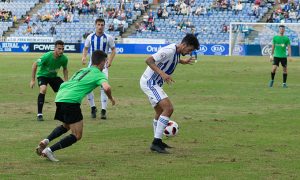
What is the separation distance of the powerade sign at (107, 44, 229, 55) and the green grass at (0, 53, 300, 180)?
117 ft

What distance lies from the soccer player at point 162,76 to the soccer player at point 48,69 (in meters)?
4.39

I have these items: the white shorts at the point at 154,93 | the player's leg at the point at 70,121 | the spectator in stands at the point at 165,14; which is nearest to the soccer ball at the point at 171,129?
the white shorts at the point at 154,93

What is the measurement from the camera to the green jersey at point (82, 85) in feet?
35.4

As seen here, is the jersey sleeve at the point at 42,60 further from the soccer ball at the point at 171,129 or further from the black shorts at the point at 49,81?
the soccer ball at the point at 171,129

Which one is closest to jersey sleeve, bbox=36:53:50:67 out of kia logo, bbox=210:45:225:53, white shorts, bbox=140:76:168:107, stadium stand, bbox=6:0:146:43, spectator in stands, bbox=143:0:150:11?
white shorts, bbox=140:76:168:107

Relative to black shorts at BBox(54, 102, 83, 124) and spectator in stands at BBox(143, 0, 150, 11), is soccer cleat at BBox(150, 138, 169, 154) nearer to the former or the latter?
black shorts at BBox(54, 102, 83, 124)

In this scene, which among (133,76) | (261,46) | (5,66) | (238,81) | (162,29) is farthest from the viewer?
(162,29)

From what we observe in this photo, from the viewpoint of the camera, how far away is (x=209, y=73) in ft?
116

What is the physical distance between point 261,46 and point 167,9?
1428 centimetres

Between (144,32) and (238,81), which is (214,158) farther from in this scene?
(144,32)

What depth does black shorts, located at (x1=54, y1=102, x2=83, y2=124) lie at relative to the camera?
10.9m

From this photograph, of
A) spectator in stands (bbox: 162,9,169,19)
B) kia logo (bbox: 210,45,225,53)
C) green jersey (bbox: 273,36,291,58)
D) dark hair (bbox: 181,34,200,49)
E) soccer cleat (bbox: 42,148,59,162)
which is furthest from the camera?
spectator in stands (bbox: 162,9,169,19)

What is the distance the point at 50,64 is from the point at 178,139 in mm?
4715

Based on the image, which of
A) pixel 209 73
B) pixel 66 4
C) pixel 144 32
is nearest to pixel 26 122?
pixel 209 73
